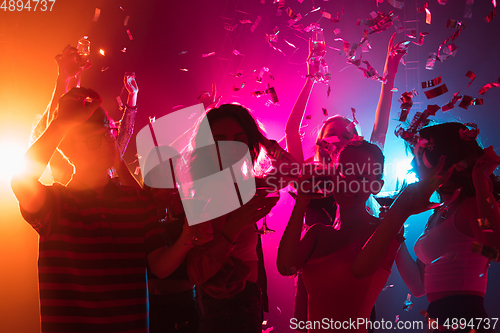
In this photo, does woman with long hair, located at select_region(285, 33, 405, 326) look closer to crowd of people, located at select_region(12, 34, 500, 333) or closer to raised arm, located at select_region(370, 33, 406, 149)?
raised arm, located at select_region(370, 33, 406, 149)

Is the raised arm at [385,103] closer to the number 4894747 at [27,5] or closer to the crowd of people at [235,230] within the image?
the crowd of people at [235,230]

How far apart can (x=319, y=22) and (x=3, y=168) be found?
2.45 m

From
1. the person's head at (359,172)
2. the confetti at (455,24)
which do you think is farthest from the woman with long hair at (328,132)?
the person's head at (359,172)

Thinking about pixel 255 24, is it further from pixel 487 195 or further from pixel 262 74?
pixel 487 195

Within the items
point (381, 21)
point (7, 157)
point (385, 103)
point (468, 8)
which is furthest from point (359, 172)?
point (7, 157)

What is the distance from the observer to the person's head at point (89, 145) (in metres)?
1.10

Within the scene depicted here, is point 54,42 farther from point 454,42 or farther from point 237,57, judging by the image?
point 454,42

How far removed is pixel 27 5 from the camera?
220 centimetres

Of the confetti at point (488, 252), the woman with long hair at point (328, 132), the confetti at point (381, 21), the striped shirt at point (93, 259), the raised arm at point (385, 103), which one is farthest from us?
the confetti at point (381, 21)

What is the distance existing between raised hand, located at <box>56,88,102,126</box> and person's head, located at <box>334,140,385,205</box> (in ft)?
2.72

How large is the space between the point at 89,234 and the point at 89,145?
11.9 inches

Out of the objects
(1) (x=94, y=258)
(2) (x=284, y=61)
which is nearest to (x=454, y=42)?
(2) (x=284, y=61)

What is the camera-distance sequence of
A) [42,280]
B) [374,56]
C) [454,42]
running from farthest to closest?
[374,56] → [454,42] → [42,280]

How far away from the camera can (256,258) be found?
1.27 metres
